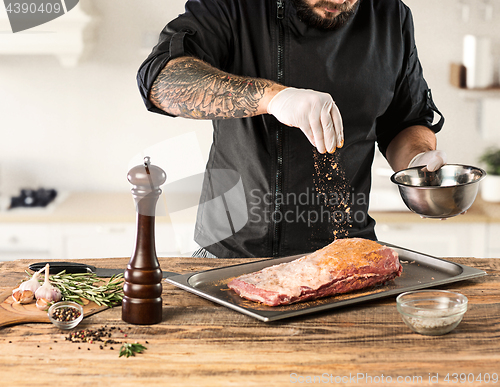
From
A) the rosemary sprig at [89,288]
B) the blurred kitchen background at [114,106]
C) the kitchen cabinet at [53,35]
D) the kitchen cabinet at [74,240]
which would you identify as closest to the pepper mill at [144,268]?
the rosemary sprig at [89,288]

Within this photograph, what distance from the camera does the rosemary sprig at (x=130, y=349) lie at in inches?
38.0

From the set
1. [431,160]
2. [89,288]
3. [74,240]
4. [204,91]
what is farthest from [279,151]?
[74,240]

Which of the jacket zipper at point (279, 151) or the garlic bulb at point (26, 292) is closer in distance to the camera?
the garlic bulb at point (26, 292)

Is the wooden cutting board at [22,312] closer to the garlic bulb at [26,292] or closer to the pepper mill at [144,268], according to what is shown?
the garlic bulb at [26,292]

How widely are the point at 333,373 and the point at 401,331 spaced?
233 millimetres

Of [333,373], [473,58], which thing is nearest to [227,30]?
[333,373]

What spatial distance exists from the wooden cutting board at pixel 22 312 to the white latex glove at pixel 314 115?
26.7 inches

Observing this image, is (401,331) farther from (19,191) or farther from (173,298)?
(19,191)

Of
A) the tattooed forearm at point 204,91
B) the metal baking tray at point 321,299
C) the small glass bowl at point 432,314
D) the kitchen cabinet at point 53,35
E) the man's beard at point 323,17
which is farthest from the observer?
the kitchen cabinet at point 53,35

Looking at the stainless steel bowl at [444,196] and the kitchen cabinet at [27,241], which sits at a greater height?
the stainless steel bowl at [444,196]

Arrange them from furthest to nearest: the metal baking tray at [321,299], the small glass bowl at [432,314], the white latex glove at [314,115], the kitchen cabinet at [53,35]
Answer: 1. the kitchen cabinet at [53,35]
2. the white latex glove at [314,115]
3. the metal baking tray at [321,299]
4. the small glass bowl at [432,314]

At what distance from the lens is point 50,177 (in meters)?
3.71

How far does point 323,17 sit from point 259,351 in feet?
3.96

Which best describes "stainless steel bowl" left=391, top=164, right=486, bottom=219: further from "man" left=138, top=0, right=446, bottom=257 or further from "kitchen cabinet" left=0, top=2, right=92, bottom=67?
"kitchen cabinet" left=0, top=2, right=92, bottom=67
